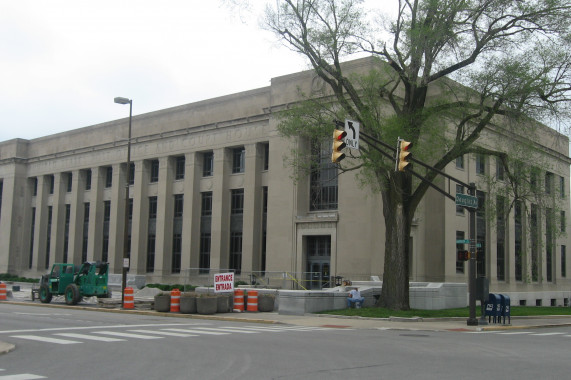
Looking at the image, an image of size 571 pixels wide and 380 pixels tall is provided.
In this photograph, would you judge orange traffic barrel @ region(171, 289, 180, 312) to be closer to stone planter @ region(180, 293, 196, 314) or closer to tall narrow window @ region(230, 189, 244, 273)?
stone planter @ region(180, 293, 196, 314)

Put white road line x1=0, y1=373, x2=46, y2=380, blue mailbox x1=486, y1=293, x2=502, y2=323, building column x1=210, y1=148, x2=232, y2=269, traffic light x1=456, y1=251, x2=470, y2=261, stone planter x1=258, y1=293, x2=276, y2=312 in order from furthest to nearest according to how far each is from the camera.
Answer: building column x1=210, y1=148, x2=232, y2=269, stone planter x1=258, y1=293, x2=276, y2=312, blue mailbox x1=486, y1=293, x2=502, y2=323, traffic light x1=456, y1=251, x2=470, y2=261, white road line x1=0, y1=373, x2=46, y2=380

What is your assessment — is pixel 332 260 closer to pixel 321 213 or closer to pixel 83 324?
pixel 321 213

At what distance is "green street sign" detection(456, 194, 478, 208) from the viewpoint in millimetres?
23078

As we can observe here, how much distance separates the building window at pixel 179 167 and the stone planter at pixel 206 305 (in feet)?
93.7

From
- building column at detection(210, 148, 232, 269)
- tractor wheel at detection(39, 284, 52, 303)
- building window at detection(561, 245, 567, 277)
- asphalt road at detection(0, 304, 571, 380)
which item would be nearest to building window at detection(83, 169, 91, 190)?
building column at detection(210, 148, 232, 269)

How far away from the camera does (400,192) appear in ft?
90.1

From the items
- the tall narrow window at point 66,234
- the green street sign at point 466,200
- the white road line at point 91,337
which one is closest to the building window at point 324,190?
the green street sign at point 466,200

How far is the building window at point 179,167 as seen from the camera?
54.8 meters

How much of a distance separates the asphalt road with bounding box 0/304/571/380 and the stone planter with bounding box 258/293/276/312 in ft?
31.3

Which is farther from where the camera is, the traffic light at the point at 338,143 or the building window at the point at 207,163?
the building window at the point at 207,163

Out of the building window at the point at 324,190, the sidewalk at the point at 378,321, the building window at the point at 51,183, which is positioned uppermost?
the building window at the point at 51,183

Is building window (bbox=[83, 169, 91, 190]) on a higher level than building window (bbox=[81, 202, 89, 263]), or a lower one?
higher

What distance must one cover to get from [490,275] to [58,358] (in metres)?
41.5

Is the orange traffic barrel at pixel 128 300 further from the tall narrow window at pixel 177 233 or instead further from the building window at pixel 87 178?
the building window at pixel 87 178
